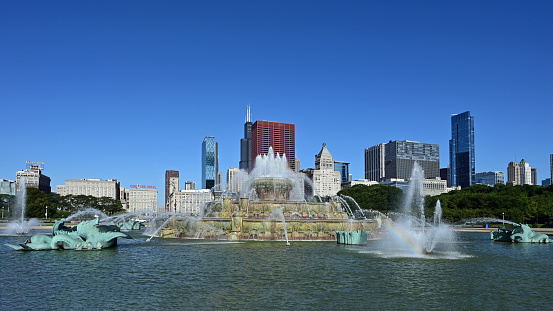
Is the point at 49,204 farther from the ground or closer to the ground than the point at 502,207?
closer to the ground

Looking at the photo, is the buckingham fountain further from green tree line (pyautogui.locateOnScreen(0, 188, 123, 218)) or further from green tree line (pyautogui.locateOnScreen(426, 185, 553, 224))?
green tree line (pyautogui.locateOnScreen(0, 188, 123, 218))

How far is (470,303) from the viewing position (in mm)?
16297

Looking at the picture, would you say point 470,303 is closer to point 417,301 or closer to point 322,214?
point 417,301

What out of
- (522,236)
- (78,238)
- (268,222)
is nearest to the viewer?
(78,238)

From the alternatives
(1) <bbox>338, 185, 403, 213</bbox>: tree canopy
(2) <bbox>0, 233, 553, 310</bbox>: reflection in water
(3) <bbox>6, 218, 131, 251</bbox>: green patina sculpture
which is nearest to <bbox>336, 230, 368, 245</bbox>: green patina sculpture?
(2) <bbox>0, 233, 553, 310</bbox>: reflection in water

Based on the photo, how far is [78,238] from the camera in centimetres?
3291

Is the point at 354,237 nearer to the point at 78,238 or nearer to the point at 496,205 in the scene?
the point at 78,238

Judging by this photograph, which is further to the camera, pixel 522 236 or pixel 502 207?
pixel 502 207

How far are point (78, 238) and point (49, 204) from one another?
96.5m

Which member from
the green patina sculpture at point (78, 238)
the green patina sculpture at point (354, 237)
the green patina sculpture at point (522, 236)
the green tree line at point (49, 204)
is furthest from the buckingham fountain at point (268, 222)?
the green tree line at point (49, 204)

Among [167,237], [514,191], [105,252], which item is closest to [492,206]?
[514,191]

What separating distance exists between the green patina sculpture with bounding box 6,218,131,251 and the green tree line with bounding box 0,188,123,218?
83.8 m

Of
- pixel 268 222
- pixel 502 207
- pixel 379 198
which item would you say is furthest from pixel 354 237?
pixel 379 198

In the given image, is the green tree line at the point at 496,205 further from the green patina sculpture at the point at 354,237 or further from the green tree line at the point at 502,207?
the green patina sculpture at the point at 354,237
